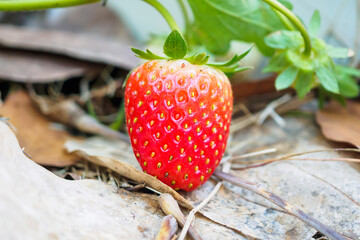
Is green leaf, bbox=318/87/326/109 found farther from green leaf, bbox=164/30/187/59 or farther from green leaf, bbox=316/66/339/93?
green leaf, bbox=164/30/187/59

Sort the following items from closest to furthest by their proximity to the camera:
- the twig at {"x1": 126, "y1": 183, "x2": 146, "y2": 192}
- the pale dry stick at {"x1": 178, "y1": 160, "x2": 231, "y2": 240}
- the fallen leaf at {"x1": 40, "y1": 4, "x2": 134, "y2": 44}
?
the pale dry stick at {"x1": 178, "y1": 160, "x2": 231, "y2": 240} < the twig at {"x1": 126, "y1": 183, "x2": 146, "y2": 192} < the fallen leaf at {"x1": 40, "y1": 4, "x2": 134, "y2": 44}

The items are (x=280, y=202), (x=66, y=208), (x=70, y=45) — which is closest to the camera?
(x=66, y=208)

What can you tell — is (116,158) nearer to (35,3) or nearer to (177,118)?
(177,118)

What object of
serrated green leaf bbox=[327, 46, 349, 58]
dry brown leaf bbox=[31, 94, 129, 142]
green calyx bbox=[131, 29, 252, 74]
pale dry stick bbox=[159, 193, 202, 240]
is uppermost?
green calyx bbox=[131, 29, 252, 74]

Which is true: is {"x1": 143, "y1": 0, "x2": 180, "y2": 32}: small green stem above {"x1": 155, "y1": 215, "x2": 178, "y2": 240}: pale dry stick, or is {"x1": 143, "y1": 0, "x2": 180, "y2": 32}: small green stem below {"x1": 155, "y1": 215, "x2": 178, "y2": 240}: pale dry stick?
above

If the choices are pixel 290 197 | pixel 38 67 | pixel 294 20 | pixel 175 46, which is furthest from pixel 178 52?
pixel 38 67

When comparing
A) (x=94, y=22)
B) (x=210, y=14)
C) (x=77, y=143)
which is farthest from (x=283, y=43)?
(x=94, y=22)

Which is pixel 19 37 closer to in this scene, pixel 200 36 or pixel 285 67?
pixel 200 36

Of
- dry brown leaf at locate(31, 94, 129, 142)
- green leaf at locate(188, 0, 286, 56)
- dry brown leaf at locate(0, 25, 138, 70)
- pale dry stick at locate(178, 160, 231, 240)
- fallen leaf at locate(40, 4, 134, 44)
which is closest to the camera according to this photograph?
pale dry stick at locate(178, 160, 231, 240)

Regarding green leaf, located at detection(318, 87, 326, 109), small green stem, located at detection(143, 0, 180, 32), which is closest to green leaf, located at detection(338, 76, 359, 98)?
green leaf, located at detection(318, 87, 326, 109)
